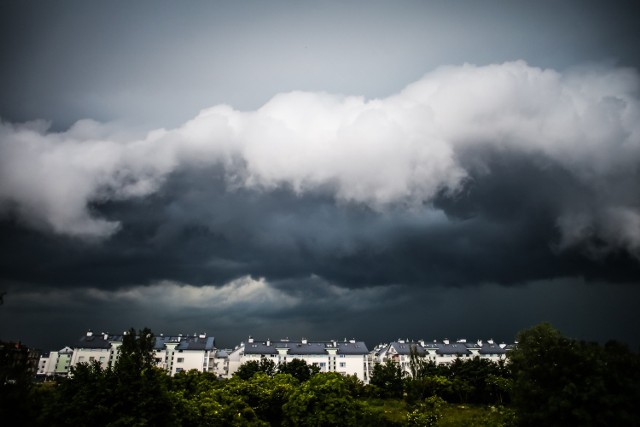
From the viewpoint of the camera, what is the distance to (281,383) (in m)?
55.4

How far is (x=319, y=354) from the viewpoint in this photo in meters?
126

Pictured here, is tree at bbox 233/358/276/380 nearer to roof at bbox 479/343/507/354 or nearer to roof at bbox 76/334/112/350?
roof at bbox 76/334/112/350

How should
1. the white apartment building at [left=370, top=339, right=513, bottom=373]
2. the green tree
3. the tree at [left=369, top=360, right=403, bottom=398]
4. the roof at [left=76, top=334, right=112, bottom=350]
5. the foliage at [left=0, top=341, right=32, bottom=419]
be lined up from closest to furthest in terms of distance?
1. the foliage at [left=0, top=341, right=32, bottom=419]
2. the green tree
3. the tree at [left=369, top=360, right=403, bottom=398]
4. the roof at [left=76, top=334, right=112, bottom=350]
5. the white apartment building at [left=370, top=339, right=513, bottom=373]

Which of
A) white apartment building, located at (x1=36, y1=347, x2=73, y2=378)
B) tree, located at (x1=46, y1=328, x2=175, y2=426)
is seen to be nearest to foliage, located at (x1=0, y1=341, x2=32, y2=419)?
tree, located at (x1=46, y1=328, x2=175, y2=426)

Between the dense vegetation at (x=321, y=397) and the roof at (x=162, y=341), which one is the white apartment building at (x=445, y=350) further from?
the dense vegetation at (x=321, y=397)

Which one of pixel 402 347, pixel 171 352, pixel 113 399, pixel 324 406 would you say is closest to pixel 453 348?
pixel 402 347

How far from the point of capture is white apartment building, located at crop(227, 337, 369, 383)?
12350cm

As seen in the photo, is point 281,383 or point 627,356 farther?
point 281,383

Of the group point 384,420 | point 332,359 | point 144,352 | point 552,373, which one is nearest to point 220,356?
point 332,359

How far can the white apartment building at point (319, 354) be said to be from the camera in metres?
124

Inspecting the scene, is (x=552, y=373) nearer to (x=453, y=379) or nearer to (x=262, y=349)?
(x=453, y=379)

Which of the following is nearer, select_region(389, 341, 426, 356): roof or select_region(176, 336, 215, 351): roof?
select_region(176, 336, 215, 351): roof

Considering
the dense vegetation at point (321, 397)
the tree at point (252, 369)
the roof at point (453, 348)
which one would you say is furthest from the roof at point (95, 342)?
the roof at point (453, 348)

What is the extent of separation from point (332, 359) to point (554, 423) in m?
104
